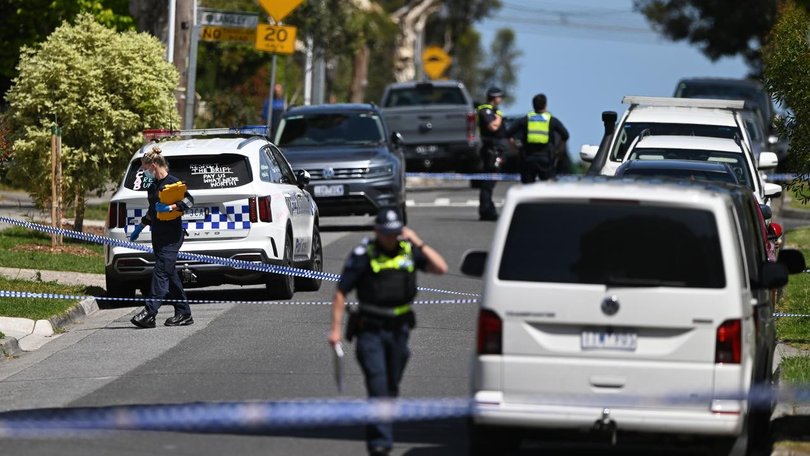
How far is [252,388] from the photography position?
12.7 metres

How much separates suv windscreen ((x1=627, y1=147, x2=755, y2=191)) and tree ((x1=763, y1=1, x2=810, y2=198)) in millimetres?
2201

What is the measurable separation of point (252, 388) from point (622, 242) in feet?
12.7

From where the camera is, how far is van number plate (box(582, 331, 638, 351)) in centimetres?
965

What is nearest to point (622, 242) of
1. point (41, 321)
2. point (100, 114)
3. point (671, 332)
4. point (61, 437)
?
point (671, 332)

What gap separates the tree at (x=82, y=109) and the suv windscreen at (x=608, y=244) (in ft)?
46.1

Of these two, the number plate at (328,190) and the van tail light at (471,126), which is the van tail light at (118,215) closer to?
the number plate at (328,190)

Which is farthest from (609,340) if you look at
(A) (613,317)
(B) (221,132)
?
(B) (221,132)

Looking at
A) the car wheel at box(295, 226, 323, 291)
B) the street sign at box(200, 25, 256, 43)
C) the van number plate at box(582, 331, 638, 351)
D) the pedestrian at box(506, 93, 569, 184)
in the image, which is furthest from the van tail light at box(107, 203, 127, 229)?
the pedestrian at box(506, 93, 569, 184)

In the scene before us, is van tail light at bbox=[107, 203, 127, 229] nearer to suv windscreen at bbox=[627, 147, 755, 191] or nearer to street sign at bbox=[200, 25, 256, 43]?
suv windscreen at bbox=[627, 147, 755, 191]

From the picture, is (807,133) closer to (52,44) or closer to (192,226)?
(192,226)

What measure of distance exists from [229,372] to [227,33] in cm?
1346

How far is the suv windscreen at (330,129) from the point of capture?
88.2 ft

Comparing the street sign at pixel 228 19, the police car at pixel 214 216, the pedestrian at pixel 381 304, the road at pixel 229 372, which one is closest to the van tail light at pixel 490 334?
the pedestrian at pixel 381 304

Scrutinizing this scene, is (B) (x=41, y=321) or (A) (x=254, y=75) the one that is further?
(A) (x=254, y=75)
